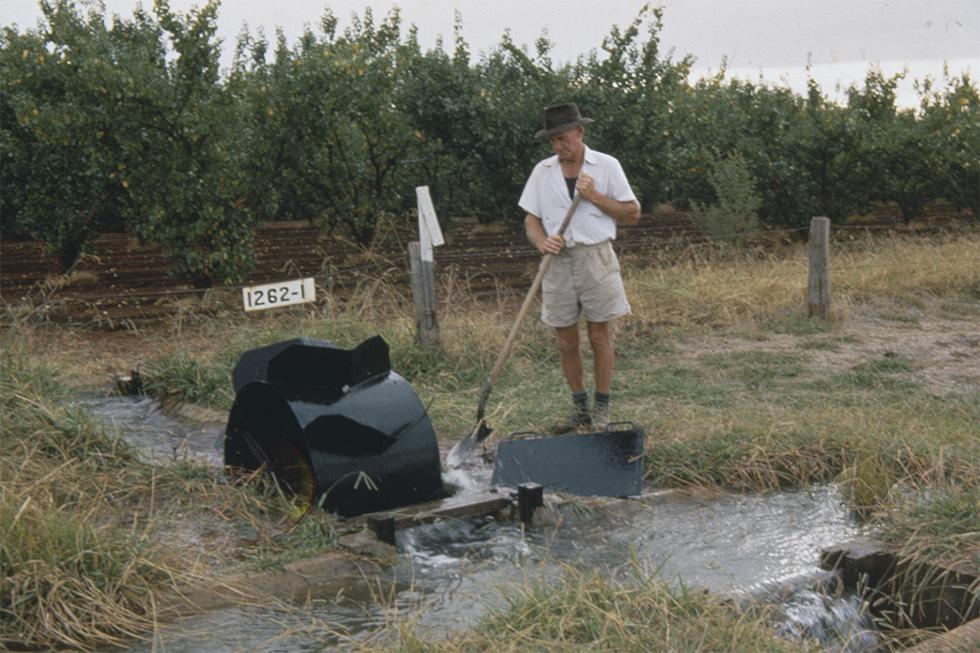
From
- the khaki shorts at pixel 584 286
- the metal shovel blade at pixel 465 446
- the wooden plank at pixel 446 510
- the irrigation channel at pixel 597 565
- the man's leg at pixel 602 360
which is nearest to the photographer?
the irrigation channel at pixel 597 565

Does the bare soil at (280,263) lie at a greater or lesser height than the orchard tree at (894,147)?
lesser

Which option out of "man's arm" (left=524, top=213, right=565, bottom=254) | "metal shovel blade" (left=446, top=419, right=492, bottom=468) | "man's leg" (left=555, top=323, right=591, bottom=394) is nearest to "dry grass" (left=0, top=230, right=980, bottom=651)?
"man's leg" (left=555, top=323, right=591, bottom=394)

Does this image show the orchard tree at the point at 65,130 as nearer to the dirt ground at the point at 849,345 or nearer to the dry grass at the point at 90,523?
the dirt ground at the point at 849,345

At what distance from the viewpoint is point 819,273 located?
11.8 metres

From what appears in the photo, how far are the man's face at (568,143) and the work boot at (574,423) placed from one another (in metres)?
1.51

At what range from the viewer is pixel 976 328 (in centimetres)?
1191

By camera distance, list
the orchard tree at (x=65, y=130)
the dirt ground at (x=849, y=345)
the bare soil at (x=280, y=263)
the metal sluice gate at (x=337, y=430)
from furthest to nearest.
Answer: the bare soil at (x=280, y=263) < the orchard tree at (x=65, y=130) < the dirt ground at (x=849, y=345) < the metal sluice gate at (x=337, y=430)

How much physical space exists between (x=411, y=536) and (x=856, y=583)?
1.96 m

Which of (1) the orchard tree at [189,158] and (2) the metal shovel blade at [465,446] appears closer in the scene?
(2) the metal shovel blade at [465,446]

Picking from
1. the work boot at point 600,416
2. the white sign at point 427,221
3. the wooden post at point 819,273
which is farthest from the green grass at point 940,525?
the wooden post at point 819,273

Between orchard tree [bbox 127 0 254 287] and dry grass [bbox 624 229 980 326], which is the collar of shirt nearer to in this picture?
dry grass [bbox 624 229 980 326]

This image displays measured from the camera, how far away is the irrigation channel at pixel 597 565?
4.58 m

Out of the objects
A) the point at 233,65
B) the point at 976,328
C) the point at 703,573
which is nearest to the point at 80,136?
the point at 233,65

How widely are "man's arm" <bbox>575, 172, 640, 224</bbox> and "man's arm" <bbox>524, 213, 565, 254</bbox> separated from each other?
0.29 meters
